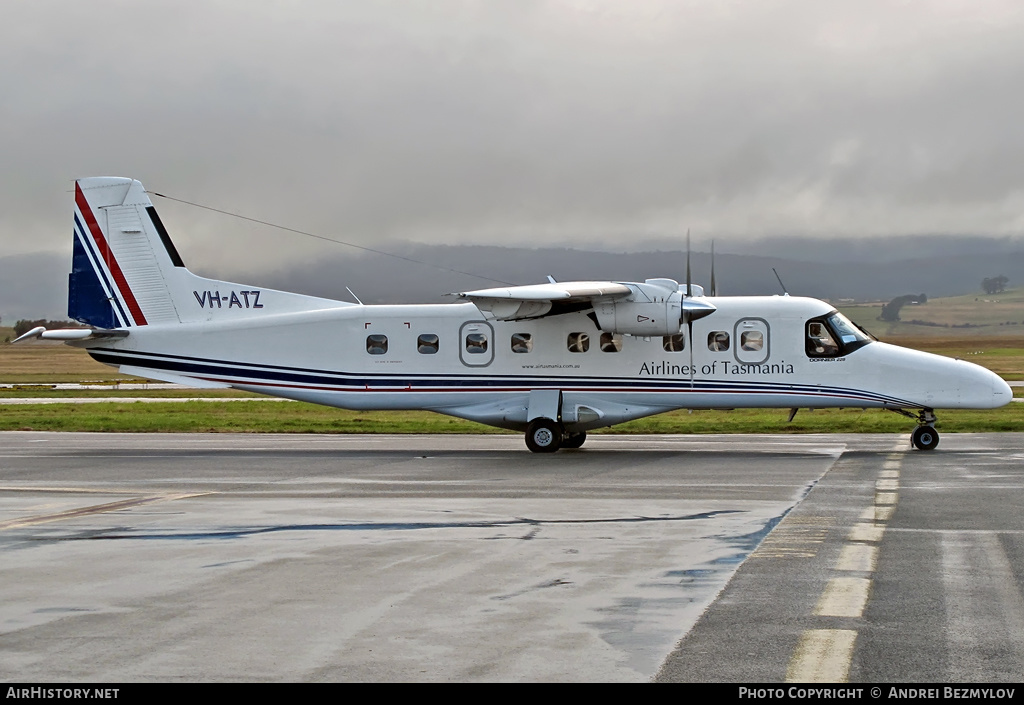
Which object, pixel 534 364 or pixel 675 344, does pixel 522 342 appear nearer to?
pixel 534 364

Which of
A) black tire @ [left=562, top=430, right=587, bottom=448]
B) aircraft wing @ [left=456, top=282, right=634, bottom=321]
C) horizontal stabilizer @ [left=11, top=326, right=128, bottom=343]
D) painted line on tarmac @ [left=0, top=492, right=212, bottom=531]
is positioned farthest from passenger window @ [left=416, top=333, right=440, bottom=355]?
painted line on tarmac @ [left=0, top=492, right=212, bottom=531]

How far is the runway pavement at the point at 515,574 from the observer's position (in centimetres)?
656

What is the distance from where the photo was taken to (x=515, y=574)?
9383 millimetres

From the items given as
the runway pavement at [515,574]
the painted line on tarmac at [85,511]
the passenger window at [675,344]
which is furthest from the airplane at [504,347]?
the painted line on tarmac at [85,511]

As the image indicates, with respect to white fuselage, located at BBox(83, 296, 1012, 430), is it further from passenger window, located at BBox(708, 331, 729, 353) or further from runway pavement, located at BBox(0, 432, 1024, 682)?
runway pavement, located at BBox(0, 432, 1024, 682)

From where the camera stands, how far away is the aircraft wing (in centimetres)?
2225

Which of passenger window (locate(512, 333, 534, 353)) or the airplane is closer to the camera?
the airplane

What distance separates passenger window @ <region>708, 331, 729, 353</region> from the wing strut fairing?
482 millimetres

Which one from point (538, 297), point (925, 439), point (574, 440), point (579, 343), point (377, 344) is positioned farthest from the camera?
point (574, 440)

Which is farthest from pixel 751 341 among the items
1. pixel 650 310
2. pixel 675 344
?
pixel 650 310

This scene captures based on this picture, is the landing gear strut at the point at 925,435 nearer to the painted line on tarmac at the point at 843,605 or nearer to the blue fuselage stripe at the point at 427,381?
the blue fuselage stripe at the point at 427,381

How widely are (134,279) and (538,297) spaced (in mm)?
10284

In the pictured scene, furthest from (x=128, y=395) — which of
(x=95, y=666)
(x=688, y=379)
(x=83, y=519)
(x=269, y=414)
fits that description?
(x=95, y=666)
